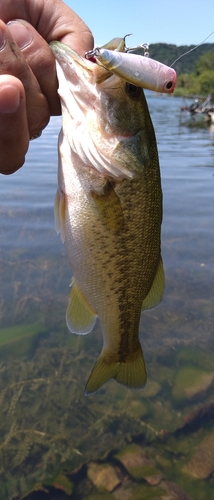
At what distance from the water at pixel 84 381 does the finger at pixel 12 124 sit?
259 centimetres

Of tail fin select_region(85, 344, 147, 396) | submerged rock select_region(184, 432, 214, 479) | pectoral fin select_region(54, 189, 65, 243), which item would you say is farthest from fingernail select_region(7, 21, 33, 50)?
submerged rock select_region(184, 432, 214, 479)

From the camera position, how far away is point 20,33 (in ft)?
6.10

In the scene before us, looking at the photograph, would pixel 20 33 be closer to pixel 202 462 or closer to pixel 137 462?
pixel 137 462

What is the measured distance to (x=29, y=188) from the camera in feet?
33.7

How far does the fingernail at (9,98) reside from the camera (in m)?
1.67

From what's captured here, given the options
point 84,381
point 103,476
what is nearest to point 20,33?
point 103,476

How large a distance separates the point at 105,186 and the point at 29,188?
855 centimetres

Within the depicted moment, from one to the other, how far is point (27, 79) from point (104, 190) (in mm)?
600

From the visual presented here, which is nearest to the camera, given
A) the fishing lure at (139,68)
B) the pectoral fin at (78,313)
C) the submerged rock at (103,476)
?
the fishing lure at (139,68)

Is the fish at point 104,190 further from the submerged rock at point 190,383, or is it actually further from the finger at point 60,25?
the submerged rock at point 190,383

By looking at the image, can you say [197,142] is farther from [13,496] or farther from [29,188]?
[13,496]

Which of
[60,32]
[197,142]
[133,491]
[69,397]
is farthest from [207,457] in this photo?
[197,142]

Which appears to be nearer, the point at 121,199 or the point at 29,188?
the point at 121,199

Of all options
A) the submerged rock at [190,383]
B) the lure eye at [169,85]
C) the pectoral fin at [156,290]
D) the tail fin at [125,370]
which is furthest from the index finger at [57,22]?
the submerged rock at [190,383]
